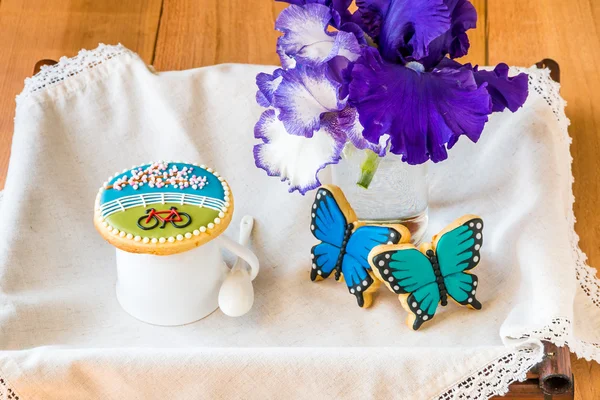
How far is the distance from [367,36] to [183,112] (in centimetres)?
31

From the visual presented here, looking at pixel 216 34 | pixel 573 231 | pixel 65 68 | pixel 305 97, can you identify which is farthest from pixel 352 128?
pixel 216 34

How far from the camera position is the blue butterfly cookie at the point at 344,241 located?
81cm

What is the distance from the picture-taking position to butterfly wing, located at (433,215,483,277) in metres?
0.79

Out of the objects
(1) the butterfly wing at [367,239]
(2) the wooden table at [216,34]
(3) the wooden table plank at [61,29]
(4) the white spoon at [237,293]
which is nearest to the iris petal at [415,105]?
(1) the butterfly wing at [367,239]

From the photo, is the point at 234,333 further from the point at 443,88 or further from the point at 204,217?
the point at 443,88

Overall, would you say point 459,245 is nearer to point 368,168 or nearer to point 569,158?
point 368,168

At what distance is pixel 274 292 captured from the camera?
87 centimetres

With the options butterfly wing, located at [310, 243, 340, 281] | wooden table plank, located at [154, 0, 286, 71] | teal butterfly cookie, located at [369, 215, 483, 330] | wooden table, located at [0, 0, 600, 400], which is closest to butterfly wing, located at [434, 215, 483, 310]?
teal butterfly cookie, located at [369, 215, 483, 330]

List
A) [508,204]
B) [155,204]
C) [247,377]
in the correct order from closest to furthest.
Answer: [247,377], [155,204], [508,204]

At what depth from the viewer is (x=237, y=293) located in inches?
32.5

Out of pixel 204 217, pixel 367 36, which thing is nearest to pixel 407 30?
pixel 367 36

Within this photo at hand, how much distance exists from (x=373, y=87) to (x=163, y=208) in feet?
0.74

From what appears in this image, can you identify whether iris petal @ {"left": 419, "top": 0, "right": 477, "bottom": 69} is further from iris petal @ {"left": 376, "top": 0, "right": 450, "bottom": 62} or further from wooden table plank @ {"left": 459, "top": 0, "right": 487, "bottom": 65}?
wooden table plank @ {"left": 459, "top": 0, "right": 487, "bottom": 65}

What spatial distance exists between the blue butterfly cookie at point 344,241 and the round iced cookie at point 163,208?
0.09 metres
